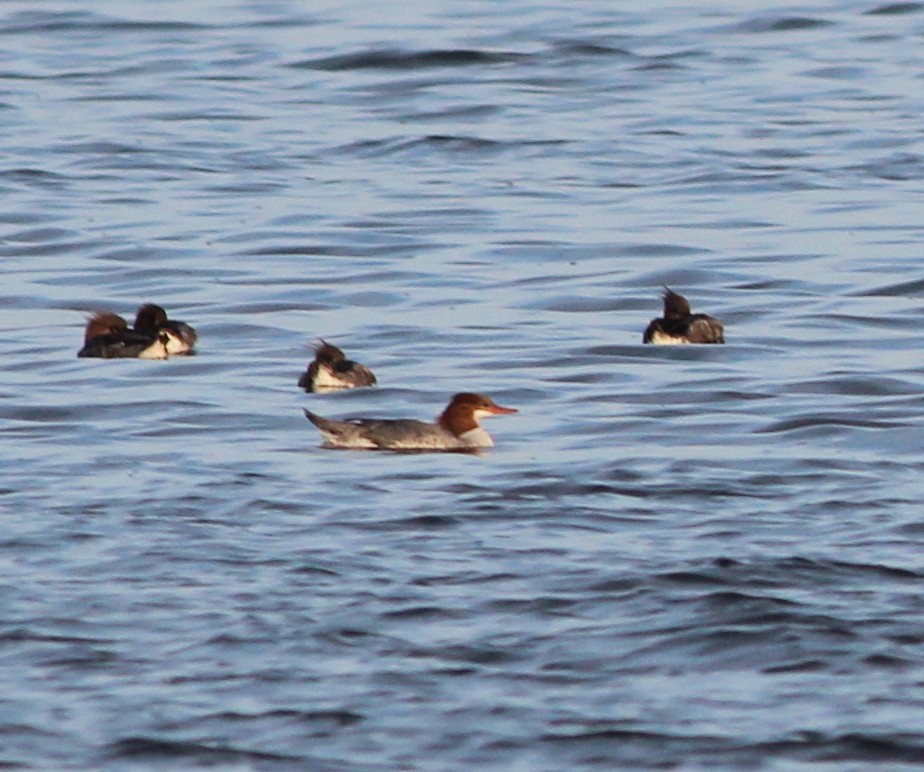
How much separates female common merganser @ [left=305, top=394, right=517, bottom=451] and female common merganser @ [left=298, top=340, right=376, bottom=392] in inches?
56.6

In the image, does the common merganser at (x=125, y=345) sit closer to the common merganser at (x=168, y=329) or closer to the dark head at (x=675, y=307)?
the common merganser at (x=168, y=329)

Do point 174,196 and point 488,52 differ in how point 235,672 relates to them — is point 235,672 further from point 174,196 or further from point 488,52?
point 488,52

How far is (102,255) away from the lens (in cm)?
1895

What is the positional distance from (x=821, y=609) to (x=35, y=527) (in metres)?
3.11

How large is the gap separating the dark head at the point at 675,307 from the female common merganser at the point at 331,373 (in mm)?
2272

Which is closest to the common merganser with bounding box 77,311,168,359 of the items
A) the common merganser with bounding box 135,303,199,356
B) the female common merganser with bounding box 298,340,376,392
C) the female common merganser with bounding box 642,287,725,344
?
the common merganser with bounding box 135,303,199,356

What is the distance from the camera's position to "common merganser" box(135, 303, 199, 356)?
14773 mm

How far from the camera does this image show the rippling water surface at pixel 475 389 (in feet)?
24.0

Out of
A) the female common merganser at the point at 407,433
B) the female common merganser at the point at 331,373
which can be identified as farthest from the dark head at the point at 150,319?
the female common merganser at the point at 407,433

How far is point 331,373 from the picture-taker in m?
13.4

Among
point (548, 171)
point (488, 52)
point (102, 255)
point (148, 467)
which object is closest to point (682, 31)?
point (488, 52)

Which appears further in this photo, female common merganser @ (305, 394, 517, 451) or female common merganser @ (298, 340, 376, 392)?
female common merganser @ (298, 340, 376, 392)

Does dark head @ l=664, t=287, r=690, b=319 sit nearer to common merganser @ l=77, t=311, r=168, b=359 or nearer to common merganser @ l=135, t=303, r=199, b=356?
common merganser @ l=135, t=303, r=199, b=356

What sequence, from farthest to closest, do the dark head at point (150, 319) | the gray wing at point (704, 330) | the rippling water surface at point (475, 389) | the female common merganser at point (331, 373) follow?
the dark head at point (150, 319) < the gray wing at point (704, 330) < the female common merganser at point (331, 373) < the rippling water surface at point (475, 389)
